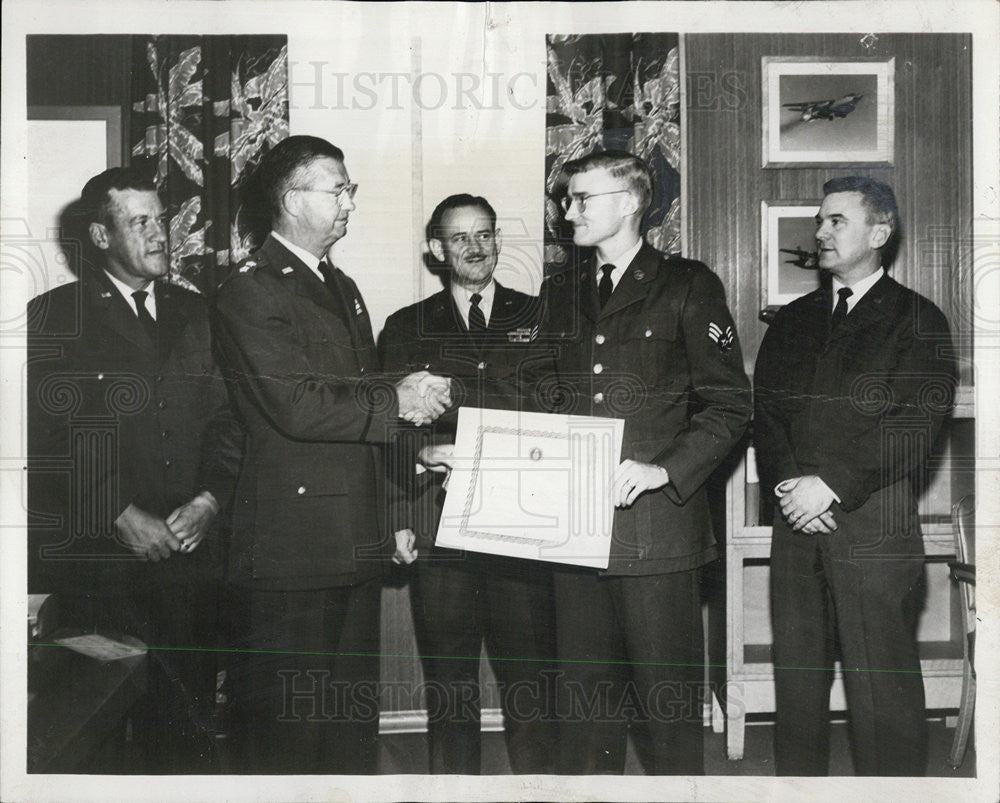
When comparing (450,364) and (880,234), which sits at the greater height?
(880,234)

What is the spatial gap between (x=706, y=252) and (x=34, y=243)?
143cm

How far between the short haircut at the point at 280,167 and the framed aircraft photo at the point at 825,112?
0.97m

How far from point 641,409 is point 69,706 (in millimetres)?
1386

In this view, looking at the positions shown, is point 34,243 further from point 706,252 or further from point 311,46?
point 706,252

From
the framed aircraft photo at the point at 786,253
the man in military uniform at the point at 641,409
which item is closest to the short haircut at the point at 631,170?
the man in military uniform at the point at 641,409

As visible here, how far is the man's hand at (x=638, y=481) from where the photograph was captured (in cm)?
162

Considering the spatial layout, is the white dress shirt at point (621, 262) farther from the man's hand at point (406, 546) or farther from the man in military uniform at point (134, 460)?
the man in military uniform at point (134, 460)

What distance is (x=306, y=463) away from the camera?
5.38 feet

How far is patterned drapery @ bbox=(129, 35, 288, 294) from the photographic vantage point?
65.1 inches

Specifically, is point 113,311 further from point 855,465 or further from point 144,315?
point 855,465

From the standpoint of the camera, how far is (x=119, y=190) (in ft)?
5.49

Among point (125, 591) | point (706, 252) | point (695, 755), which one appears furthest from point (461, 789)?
point (706, 252)

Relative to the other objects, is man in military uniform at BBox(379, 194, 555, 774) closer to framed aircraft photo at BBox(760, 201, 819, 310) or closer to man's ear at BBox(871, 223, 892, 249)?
framed aircraft photo at BBox(760, 201, 819, 310)

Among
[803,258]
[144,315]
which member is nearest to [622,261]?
[803,258]
